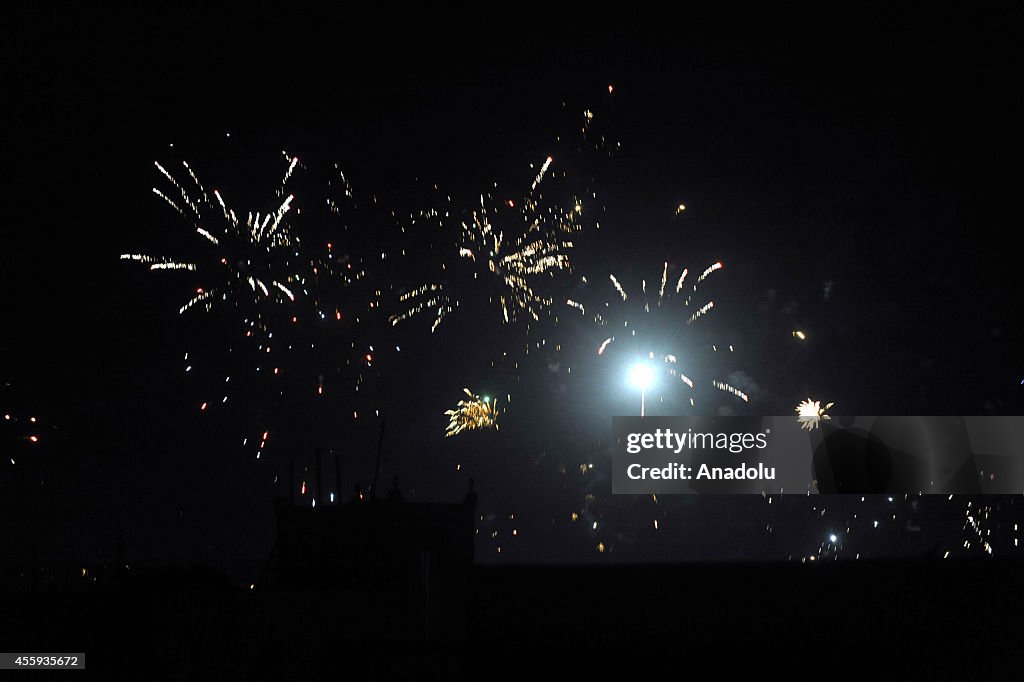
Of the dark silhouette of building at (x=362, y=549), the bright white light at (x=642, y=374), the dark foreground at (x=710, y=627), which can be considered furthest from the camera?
the bright white light at (x=642, y=374)

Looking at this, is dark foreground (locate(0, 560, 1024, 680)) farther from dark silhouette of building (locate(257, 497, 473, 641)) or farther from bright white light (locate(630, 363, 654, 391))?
bright white light (locate(630, 363, 654, 391))

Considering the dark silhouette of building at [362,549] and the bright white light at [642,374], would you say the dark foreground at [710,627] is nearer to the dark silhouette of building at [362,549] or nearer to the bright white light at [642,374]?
the dark silhouette of building at [362,549]

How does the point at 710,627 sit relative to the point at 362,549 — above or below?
below

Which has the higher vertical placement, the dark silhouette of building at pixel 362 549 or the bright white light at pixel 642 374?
the bright white light at pixel 642 374

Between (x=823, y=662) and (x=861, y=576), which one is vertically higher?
(x=861, y=576)

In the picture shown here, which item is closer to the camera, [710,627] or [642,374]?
[710,627]

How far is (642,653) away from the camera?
11438 mm

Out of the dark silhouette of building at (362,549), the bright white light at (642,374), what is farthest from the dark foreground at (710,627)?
the bright white light at (642,374)

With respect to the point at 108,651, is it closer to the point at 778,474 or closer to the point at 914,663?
the point at 914,663

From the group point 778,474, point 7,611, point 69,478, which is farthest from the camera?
point 69,478

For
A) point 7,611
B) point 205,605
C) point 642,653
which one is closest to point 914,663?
point 642,653

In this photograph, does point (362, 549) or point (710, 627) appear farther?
point (362, 549)

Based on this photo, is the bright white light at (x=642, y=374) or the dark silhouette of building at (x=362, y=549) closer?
the dark silhouette of building at (x=362, y=549)

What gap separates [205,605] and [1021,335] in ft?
197
